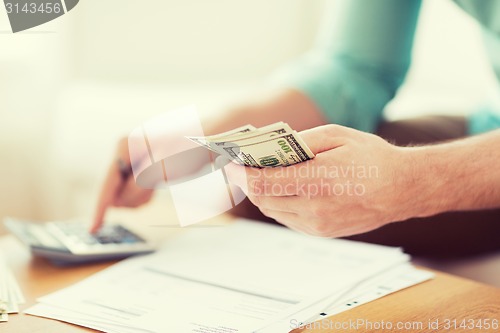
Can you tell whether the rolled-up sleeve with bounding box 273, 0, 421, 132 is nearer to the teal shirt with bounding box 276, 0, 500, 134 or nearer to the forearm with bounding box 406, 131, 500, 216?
the teal shirt with bounding box 276, 0, 500, 134

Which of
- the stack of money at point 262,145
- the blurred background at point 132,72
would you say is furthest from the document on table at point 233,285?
the blurred background at point 132,72

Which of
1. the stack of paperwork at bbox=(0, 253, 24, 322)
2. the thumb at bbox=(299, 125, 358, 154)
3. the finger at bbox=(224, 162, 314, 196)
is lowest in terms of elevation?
the stack of paperwork at bbox=(0, 253, 24, 322)

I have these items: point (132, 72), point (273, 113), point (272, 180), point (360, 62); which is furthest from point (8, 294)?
point (132, 72)

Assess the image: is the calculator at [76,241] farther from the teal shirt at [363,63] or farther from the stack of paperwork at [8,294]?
the teal shirt at [363,63]

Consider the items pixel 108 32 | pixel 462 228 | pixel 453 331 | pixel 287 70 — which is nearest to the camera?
pixel 453 331

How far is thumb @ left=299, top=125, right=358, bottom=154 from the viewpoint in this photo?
543 mm

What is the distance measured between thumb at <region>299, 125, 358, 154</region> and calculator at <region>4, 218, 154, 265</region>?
0.91 feet

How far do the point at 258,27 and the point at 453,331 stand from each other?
1.38m

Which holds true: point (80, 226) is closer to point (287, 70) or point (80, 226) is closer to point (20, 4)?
point (20, 4)

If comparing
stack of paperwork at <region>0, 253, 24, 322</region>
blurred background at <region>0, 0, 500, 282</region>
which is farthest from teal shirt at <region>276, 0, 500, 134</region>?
stack of paperwork at <region>0, 253, 24, 322</region>

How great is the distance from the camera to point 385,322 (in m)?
0.54

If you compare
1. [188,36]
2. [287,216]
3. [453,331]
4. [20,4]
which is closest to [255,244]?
[287,216]

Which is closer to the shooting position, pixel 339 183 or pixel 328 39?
pixel 339 183

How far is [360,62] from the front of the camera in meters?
1.01
